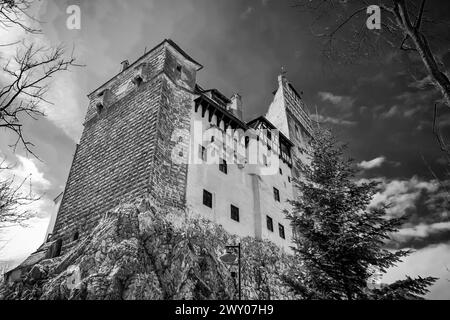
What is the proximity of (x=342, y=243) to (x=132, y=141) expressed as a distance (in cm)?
1178

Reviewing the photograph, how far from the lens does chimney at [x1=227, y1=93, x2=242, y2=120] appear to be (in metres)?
26.0

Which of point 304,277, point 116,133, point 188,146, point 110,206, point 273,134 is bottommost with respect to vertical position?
point 304,277

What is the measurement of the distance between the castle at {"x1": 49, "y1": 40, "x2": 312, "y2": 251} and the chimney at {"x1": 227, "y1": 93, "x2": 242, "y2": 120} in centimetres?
261

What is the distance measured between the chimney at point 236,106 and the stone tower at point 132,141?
646 centimetres

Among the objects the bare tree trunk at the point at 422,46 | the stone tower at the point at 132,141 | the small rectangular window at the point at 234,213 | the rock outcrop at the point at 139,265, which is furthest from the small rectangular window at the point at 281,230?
the bare tree trunk at the point at 422,46

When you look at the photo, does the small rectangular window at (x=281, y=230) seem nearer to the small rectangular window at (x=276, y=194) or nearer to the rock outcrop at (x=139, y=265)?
the small rectangular window at (x=276, y=194)

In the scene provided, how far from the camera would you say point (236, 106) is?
26.7m

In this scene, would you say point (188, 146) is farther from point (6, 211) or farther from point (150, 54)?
point (6, 211)

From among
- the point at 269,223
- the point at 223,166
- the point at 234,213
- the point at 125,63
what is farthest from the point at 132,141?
the point at 269,223

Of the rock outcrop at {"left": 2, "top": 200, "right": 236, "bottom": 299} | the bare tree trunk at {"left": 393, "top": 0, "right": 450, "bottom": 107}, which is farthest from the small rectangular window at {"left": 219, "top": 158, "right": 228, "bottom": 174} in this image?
the bare tree trunk at {"left": 393, "top": 0, "right": 450, "bottom": 107}

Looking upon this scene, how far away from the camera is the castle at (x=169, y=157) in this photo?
15.5 metres

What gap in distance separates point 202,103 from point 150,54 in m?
4.68

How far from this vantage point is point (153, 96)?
17.5m
